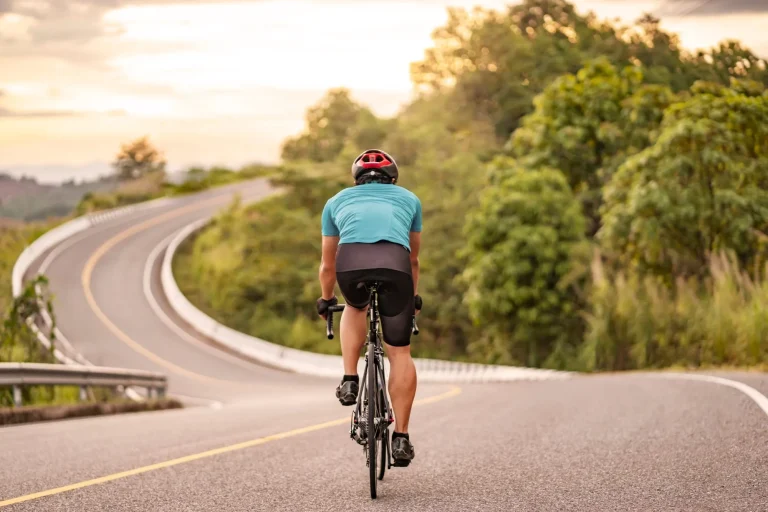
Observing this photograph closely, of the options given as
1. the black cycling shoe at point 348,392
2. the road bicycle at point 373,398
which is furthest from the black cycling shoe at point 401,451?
the black cycling shoe at point 348,392

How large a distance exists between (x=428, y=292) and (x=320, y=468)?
167 ft

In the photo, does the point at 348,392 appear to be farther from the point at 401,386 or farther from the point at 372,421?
the point at 372,421

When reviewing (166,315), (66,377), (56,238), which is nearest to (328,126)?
(56,238)

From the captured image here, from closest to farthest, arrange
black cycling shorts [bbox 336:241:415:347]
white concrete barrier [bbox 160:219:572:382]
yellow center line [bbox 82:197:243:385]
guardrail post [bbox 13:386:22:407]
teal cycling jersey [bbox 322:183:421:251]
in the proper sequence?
black cycling shorts [bbox 336:241:415:347] → teal cycling jersey [bbox 322:183:421:251] → guardrail post [bbox 13:386:22:407] → white concrete barrier [bbox 160:219:572:382] → yellow center line [bbox 82:197:243:385]

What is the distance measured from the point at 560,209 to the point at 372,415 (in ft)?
128

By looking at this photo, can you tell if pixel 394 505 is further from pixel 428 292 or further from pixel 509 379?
pixel 428 292

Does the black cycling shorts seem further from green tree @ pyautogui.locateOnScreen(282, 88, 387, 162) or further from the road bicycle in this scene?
green tree @ pyautogui.locateOnScreen(282, 88, 387, 162)

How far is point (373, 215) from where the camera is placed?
21.3 ft

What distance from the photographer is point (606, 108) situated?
151 feet

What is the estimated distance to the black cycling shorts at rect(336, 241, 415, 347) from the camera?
6352mm

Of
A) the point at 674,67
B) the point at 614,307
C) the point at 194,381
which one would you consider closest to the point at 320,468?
the point at 614,307

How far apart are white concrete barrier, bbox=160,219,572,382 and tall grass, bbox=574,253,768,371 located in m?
5.57

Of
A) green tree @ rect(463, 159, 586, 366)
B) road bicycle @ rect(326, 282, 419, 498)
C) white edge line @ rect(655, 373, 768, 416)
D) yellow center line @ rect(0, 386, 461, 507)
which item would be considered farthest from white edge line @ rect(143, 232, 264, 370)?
road bicycle @ rect(326, 282, 419, 498)

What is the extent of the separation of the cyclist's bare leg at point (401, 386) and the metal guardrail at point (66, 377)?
9.05m
